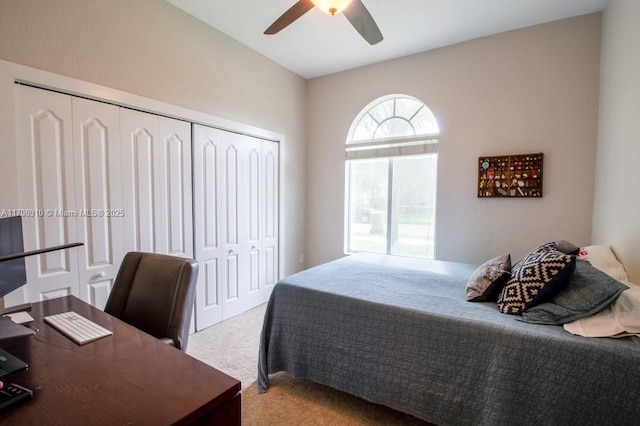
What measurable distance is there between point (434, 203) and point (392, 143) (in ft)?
2.89

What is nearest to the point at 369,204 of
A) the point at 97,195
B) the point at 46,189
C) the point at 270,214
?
the point at 270,214

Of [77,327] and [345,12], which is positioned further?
[345,12]

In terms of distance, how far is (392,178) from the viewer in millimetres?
3723

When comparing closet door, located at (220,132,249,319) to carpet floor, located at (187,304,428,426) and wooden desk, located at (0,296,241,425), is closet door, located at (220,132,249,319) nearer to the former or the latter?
carpet floor, located at (187,304,428,426)

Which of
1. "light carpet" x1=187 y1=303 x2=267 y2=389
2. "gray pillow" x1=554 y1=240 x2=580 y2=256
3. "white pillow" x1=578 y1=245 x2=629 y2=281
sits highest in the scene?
"gray pillow" x1=554 y1=240 x2=580 y2=256

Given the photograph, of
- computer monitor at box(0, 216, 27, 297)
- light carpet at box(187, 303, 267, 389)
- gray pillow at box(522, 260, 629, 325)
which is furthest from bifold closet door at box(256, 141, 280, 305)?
gray pillow at box(522, 260, 629, 325)

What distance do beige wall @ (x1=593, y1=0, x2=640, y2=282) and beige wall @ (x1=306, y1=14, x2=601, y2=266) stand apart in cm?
14

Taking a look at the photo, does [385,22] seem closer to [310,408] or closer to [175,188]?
[175,188]

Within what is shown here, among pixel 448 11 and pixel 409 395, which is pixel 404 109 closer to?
pixel 448 11

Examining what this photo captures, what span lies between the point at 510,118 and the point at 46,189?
3906mm

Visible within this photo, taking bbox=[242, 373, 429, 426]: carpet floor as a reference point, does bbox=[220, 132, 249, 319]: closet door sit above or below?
above

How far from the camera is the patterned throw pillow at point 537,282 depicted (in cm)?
151

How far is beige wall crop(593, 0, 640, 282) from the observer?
6.05 feet

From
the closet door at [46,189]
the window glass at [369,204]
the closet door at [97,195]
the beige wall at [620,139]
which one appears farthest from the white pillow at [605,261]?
the closet door at [46,189]
